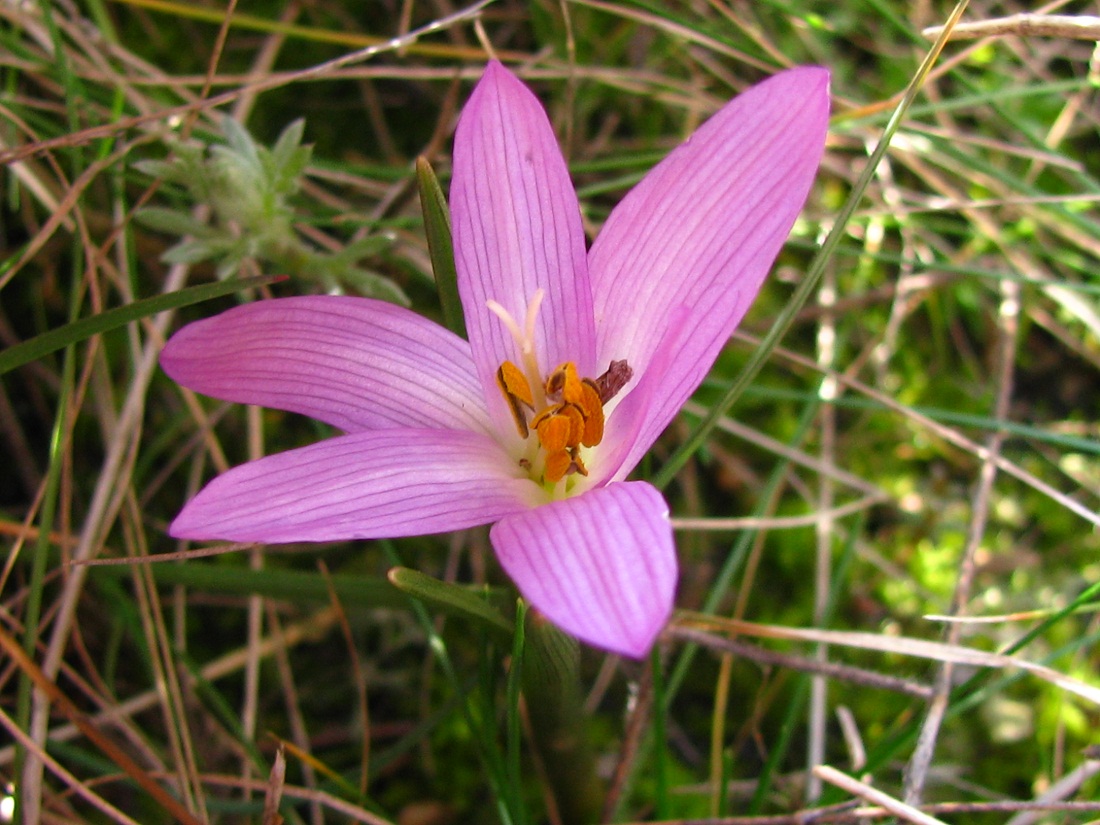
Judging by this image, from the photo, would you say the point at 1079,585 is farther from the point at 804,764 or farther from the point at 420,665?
the point at 420,665

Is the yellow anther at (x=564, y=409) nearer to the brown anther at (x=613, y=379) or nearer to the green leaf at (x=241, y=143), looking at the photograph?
the brown anther at (x=613, y=379)

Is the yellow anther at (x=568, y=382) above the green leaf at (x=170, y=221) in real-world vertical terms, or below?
below

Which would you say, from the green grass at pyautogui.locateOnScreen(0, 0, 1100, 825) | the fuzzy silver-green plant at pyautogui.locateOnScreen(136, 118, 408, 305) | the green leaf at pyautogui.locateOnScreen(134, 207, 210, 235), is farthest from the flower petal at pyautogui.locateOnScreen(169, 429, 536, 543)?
the green leaf at pyautogui.locateOnScreen(134, 207, 210, 235)

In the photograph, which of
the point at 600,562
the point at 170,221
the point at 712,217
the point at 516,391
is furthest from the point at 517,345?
the point at 170,221

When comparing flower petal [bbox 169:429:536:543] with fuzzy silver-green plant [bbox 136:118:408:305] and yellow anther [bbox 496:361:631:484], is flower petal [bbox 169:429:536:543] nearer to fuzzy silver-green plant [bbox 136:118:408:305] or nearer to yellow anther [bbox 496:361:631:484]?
yellow anther [bbox 496:361:631:484]

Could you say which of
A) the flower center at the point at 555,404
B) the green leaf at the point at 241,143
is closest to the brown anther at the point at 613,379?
the flower center at the point at 555,404

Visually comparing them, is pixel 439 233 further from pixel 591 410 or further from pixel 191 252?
pixel 191 252
